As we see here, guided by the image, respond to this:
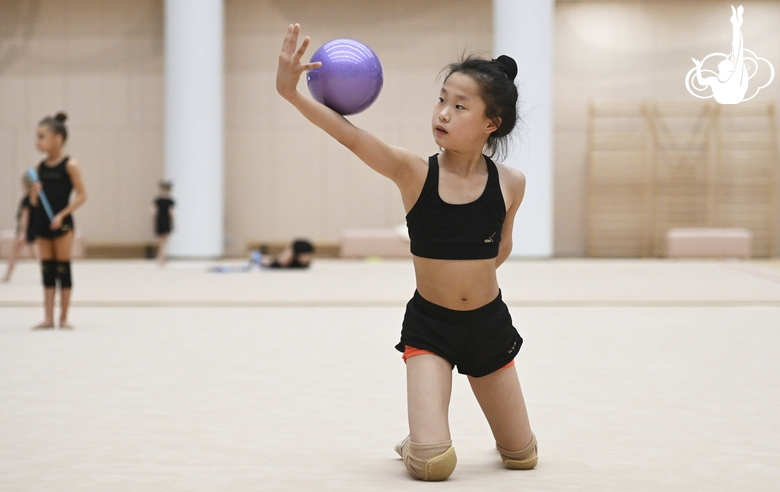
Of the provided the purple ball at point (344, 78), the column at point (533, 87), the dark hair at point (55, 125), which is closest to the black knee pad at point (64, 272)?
the dark hair at point (55, 125)

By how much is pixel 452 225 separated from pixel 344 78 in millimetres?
684

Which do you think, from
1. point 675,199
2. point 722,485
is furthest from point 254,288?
point 675,199

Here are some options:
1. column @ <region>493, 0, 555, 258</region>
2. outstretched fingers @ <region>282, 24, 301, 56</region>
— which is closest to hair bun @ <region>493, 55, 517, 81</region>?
outstretched fingers @ <region>282, 24, 301, 56</region>

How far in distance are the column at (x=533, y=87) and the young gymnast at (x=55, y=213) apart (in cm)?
1105

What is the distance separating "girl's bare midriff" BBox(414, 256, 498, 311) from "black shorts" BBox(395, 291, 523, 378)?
30 mm

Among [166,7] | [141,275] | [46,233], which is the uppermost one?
[166,7]

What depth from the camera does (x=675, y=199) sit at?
19844 millimetres

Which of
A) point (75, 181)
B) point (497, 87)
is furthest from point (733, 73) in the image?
point (497, 87)

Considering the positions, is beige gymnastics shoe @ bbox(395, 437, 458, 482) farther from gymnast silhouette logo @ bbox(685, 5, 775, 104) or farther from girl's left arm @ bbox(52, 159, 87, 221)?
gymnast silhouette logo @ bbox(685, 5, 775, 104)

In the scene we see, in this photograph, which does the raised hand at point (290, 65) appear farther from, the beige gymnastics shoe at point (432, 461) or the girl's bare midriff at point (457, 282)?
the beige gymnastics shoe at point (432, 461)

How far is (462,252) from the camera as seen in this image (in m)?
3.49

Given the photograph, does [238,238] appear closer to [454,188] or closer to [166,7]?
[166,7]

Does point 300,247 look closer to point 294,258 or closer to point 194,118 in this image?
point 294,258

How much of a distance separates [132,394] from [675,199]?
55.3ft
